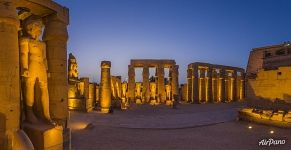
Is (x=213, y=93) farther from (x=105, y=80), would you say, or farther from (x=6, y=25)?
(x=6, y=25)

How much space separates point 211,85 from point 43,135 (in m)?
28.8

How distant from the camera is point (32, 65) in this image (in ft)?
22.1

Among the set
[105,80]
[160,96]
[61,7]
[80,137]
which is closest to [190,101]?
[160,96]

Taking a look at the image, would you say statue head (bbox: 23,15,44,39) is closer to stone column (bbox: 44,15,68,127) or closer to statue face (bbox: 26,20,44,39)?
statue face (bbox: 26,20,44,39)

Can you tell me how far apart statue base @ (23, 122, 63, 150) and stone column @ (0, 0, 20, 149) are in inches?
21.3

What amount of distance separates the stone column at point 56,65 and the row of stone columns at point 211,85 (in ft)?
80.4

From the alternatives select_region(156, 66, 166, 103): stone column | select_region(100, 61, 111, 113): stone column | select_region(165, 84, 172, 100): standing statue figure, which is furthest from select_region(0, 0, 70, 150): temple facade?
select_region(165, 84, 172, 100): standing statue figure

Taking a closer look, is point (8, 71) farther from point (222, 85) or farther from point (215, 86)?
point (222, 85)

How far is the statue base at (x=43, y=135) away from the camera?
20.4 ft

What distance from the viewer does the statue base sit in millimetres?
6230

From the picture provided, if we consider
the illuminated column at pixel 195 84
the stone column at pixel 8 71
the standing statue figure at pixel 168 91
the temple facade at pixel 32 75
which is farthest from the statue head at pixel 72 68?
the illuminated column at pixel 195 84

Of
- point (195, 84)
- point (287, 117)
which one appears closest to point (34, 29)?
point (287, 117)

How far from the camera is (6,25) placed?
5633 mm

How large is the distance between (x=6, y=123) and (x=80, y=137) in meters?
4.59
